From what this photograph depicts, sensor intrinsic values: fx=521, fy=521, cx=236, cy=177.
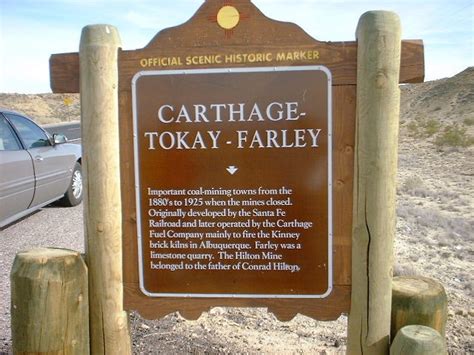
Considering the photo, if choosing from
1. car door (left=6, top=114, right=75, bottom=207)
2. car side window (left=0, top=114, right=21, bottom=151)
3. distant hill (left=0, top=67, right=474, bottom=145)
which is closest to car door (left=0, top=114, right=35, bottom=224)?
car side window (left=0, top=114, right=21, bottom=151)

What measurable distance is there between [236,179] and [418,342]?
1.07 metres

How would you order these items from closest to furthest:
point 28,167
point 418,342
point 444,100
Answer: point 418,342 < point 28,167 < point 444,100

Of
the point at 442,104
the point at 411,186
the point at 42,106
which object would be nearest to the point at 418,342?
the point at 411,186

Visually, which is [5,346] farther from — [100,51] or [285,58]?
[285,58]

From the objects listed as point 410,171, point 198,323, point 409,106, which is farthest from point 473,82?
point 198,323

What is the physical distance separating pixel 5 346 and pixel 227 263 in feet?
6.71

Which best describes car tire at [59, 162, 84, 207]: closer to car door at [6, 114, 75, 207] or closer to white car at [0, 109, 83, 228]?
white car at [0, 109, 83, 228]

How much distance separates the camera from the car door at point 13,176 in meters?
6.11

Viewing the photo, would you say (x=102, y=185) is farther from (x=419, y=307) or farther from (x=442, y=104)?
(x=442, y=104)

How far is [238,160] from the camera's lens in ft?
8.07

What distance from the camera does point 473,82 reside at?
5866 cm

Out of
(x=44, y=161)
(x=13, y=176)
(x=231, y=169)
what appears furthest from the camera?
(x=44, y=161)

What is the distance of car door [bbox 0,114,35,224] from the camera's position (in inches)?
241

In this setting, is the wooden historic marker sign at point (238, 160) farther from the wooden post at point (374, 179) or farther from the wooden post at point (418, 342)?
the wooden post at point (418, 342)
